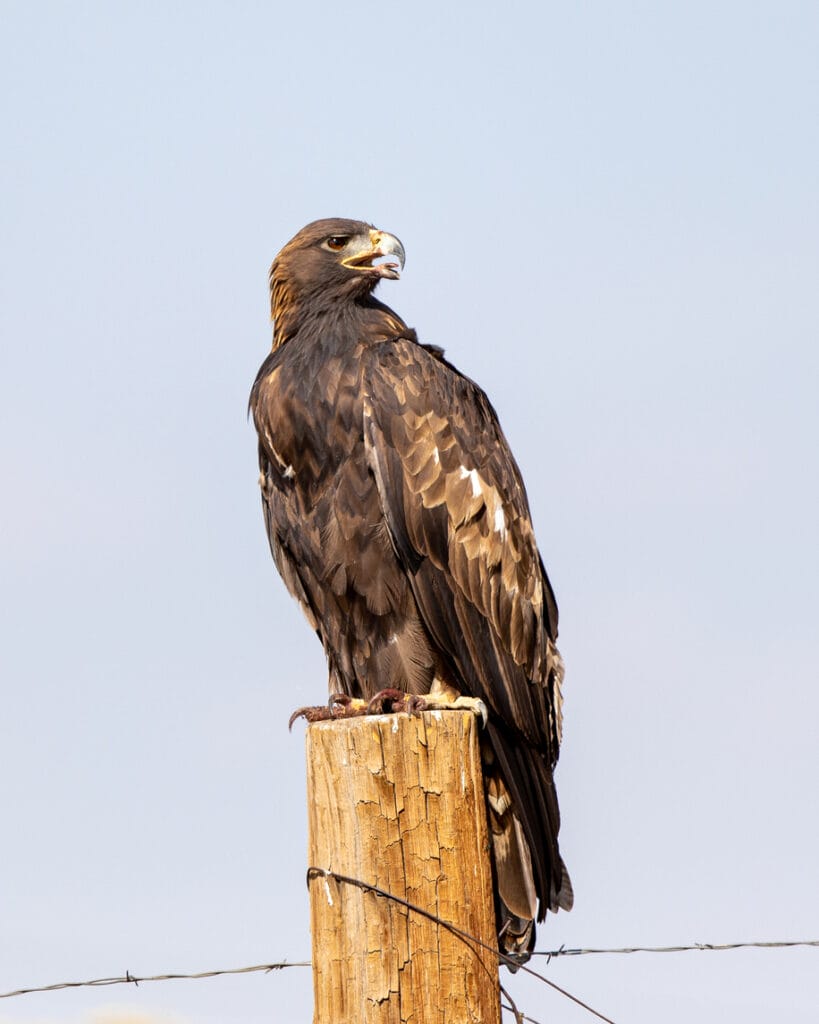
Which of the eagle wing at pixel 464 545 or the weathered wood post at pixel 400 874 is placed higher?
the eagle wing at pixel 464 545

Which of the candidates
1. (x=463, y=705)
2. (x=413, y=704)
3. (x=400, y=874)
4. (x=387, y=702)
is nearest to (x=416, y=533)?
(x=463, y=705)

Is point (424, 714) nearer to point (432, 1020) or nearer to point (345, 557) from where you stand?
point (432, 1020)

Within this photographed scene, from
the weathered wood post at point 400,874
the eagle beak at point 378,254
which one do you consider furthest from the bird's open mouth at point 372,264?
the weathered wood post at point 400,874

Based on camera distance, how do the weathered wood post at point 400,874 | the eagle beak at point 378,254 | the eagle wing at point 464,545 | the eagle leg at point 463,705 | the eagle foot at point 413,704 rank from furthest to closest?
the eagle beak at point 378,254, the eagle wing at point 464,545, the eagle leg at point 463,705, the eagle foot at point 413,704, the weathered wood post at point 400,874

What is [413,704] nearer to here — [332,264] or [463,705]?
[463,705]

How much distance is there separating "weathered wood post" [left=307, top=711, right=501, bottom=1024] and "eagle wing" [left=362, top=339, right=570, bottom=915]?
1543 mm

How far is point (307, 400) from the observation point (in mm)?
5766

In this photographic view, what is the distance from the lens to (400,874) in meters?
3.72

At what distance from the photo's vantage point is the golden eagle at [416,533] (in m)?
5.61

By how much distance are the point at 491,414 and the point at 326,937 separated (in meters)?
2.89

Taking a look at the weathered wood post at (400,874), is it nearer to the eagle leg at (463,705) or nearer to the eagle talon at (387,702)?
the eagle talon at (387,702)

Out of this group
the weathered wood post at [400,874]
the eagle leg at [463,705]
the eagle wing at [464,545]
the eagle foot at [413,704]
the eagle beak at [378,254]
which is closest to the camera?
the weathered wood post at [400,874]

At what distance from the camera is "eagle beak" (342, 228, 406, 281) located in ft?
21.0

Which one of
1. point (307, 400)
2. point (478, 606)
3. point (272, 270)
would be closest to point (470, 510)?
point (478, 606)
